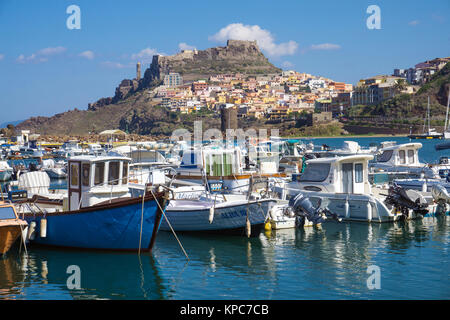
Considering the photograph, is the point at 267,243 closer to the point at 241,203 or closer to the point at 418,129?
the point at 241,203

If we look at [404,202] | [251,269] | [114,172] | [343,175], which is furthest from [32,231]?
[404,202]

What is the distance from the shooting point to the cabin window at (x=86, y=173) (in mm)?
13394

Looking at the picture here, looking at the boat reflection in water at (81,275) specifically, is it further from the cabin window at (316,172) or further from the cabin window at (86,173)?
the cabin window at (316,172)

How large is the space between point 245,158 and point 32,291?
1806 cm

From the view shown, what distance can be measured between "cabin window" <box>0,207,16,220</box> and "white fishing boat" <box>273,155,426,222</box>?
27.4ft

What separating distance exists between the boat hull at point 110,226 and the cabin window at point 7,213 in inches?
36.7

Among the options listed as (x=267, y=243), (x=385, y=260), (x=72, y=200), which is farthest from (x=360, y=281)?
(x=72, y=200)

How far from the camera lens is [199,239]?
14992 millimetres

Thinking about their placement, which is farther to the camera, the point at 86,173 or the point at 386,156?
the point at 386,156

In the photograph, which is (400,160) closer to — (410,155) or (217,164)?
(410,155)

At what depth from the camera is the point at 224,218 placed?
15039 millimetres

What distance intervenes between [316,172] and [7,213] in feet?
33.6

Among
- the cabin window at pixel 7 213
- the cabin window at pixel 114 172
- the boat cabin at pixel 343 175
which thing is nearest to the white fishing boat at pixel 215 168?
the boat cabin at pixel 343 175

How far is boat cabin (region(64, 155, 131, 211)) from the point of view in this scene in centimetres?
1338
